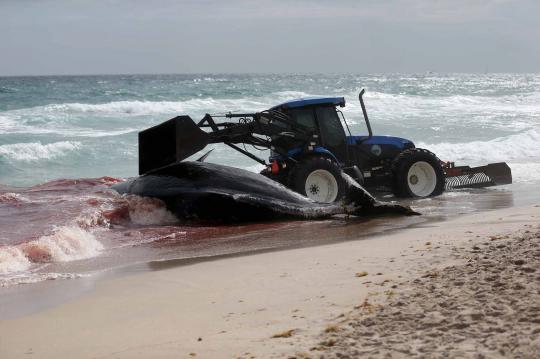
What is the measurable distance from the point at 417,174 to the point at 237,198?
A: 14.3 ft

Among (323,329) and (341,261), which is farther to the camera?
(341,261)

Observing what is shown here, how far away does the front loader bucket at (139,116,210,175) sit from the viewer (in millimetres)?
12148

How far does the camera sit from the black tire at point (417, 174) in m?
14.2

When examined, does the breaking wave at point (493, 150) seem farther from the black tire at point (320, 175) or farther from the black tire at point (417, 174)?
the black tire at point (320, 175)

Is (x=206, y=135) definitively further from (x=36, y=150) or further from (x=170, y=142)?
(x=36, y=150)

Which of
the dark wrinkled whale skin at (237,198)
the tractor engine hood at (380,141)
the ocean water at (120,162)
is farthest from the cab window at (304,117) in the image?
the ocean water at (120,162)

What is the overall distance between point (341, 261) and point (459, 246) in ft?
3.13

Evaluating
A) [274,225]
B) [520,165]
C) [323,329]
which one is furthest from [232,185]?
[520,165]

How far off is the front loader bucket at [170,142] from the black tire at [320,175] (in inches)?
54.8

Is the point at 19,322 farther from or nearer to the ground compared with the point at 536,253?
nearer to the ground

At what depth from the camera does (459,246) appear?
6.87 meters

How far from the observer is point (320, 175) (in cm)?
1293

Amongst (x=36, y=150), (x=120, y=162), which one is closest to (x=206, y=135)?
(x=120, y=162)

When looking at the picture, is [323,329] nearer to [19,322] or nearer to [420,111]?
[19,322]
